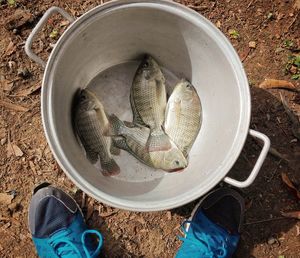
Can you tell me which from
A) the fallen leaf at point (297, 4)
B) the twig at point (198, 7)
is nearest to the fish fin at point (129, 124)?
the twig at point (198, 7)

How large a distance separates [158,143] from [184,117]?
0.18 m

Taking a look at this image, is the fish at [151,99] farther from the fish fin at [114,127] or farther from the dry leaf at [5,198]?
the dry leaf at [5,198]

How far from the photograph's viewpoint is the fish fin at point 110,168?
6.91 feet

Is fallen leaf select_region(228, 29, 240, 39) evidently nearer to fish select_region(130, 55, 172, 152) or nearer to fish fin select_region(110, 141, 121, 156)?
fish select_region(130, 55, 172, 152)

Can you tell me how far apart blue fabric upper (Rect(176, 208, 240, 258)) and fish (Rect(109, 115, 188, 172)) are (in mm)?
348

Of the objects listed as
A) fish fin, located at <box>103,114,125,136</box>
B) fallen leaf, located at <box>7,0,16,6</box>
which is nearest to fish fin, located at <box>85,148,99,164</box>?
fish fin, located at <box>103,114,125,136</box>

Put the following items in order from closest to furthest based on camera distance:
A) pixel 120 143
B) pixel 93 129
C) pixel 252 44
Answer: pixel 93 129 → pixel 120 143 → pixel 252 44

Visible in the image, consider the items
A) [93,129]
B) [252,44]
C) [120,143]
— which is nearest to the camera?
[93,129]

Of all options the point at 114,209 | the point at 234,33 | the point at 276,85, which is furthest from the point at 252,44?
the point at 114,209

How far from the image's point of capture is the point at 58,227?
228 cm

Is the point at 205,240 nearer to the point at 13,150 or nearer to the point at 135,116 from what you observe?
the point at 135,116

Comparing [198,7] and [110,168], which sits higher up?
[198,7]

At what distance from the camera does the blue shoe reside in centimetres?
220

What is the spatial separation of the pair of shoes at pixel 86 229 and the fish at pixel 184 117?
354mm
